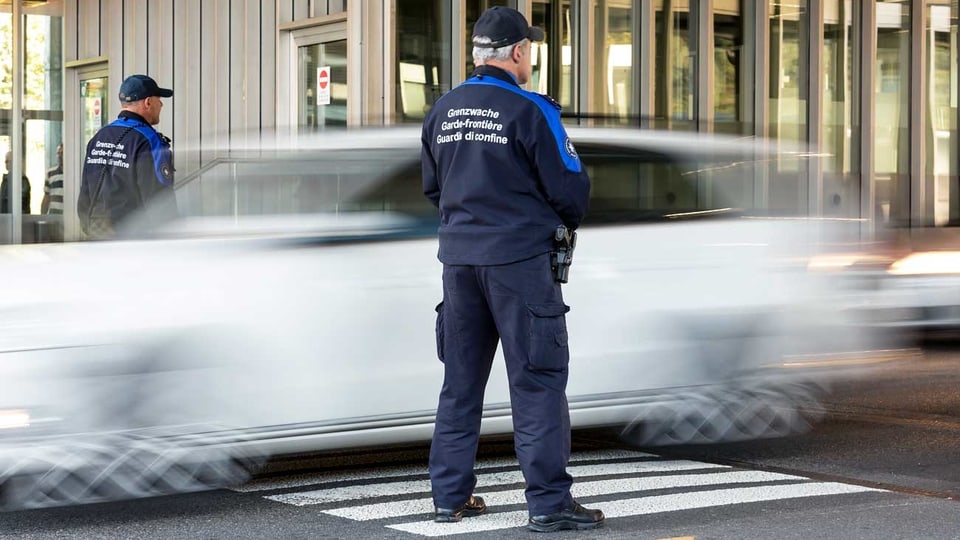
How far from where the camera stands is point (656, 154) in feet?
22.9

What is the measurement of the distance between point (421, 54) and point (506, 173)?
10.2m

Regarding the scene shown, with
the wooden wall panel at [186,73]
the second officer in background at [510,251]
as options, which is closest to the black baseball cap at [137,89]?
the second officer in background at [510,251]

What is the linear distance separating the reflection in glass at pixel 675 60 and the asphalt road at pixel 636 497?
946 cm

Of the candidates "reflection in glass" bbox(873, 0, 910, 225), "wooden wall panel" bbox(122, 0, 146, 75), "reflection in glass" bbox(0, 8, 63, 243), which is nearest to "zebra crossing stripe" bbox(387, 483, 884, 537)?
"reflection in glass" bbox(873, 0, 910, 225)

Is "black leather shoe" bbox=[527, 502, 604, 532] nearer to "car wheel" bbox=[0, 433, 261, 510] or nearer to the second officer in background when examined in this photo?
the second officer in background

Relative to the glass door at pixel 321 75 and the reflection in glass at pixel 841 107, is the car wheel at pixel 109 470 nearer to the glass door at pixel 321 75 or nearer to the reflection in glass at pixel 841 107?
the glass door at pixel 321 75

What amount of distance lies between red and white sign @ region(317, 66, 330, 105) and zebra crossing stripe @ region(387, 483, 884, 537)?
10093mm

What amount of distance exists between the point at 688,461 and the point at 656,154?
1421 mm

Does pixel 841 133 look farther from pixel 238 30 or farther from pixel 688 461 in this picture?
pixel 688 461

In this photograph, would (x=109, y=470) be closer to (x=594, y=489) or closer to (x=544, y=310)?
(x=544, y=310)

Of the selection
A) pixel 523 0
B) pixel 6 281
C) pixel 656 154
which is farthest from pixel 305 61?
pixel 6 281

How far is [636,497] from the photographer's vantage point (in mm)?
6105

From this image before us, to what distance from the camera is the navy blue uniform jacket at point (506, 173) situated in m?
5.30

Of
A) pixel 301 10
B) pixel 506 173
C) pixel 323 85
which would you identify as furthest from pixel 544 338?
pixel 301 10
